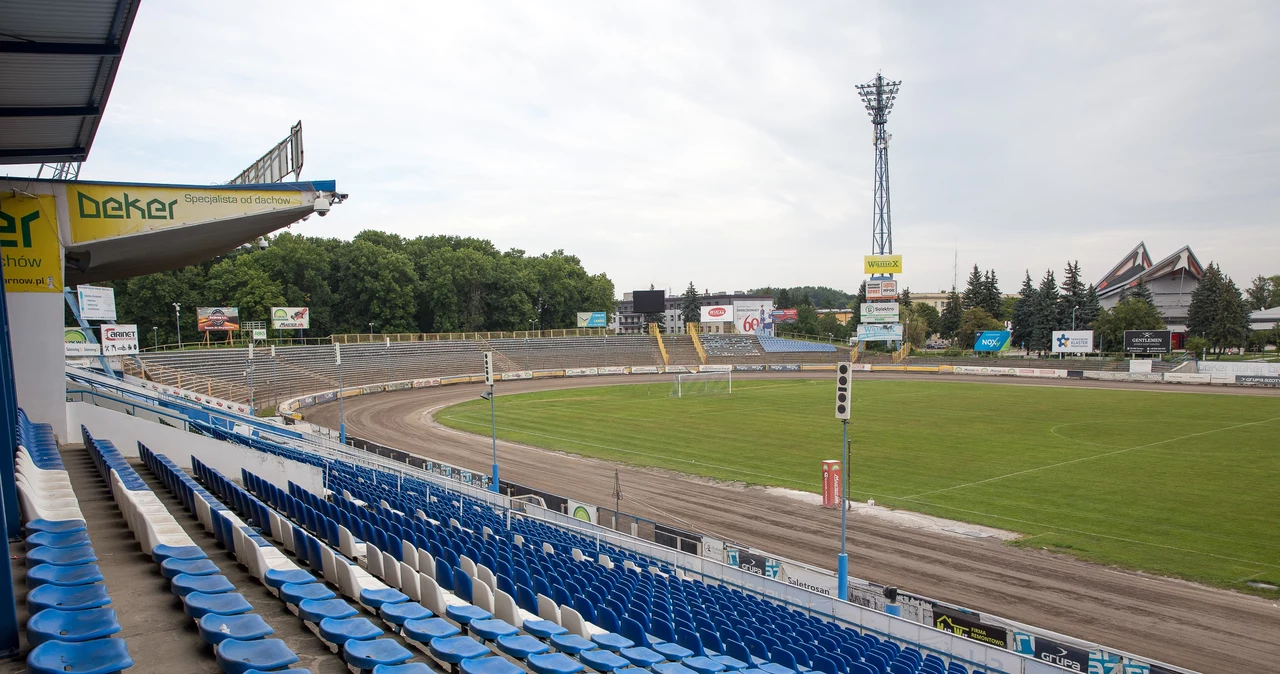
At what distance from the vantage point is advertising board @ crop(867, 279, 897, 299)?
86.1m

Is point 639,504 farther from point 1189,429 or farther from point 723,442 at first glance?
point 1189,429

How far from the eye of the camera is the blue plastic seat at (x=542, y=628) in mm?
8164

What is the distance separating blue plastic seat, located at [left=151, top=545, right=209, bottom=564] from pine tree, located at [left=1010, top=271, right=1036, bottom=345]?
110461 millimetres

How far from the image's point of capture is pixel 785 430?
141 ft

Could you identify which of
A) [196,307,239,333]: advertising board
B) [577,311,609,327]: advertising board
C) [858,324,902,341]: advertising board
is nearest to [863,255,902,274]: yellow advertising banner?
[858,324,902,341]: advertising board

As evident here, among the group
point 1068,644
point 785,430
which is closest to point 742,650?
point 1068,644

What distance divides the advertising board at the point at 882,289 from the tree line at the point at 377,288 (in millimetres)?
41609

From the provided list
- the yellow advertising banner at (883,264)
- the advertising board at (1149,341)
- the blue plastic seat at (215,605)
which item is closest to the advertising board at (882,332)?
the yellow advertising banner at (883,264)

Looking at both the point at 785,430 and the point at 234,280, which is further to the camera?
the point at 234,280

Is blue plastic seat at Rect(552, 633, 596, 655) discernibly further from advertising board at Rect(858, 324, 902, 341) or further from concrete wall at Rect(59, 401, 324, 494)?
advertising board at Rect(858, 324, 902, 341)

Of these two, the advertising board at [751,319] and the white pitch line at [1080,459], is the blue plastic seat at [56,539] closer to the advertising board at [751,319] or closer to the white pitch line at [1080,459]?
the white pitch line at [1080,459]

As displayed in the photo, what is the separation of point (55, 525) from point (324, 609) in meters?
3.44

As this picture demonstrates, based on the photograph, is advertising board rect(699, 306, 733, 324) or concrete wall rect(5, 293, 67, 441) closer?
concrete wall rect(5, 293, 67, 441)

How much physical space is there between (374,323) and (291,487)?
249ft
